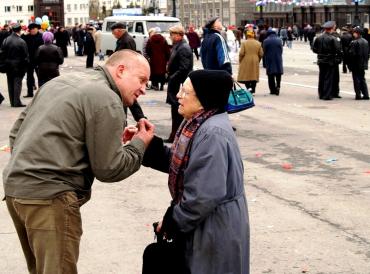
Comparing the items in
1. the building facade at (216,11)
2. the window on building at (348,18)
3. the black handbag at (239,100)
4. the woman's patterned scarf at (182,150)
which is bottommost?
the black handbag at (239,100)

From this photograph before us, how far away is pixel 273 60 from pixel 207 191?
1639 centimetres

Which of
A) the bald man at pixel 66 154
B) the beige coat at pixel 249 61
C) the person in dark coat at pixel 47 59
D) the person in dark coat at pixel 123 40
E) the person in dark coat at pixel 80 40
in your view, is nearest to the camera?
the bald man at pixel 66 154

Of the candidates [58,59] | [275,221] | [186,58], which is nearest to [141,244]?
[275,221]

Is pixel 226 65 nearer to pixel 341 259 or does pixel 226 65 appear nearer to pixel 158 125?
pixel 158 125

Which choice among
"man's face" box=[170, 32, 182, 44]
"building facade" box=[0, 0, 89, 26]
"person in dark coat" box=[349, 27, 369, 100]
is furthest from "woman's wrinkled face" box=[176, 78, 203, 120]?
"building facade" box=[0, 0, 89, 26]

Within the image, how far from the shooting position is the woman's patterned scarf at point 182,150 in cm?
423

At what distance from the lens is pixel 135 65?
419 cm

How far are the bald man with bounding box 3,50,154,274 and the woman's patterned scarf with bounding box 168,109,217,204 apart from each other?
8.1 inches

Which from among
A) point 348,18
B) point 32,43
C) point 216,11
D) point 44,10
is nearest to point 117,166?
point 32,43

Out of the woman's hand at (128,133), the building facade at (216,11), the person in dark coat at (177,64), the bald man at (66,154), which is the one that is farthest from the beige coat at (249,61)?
the building facade at (216,11)

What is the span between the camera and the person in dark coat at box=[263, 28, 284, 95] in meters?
20.2

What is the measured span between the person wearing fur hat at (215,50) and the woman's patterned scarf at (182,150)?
8.31m

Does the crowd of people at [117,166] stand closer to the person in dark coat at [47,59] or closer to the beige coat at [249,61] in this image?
the person in dark coat at [47,59]

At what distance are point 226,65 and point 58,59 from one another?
220 inches
